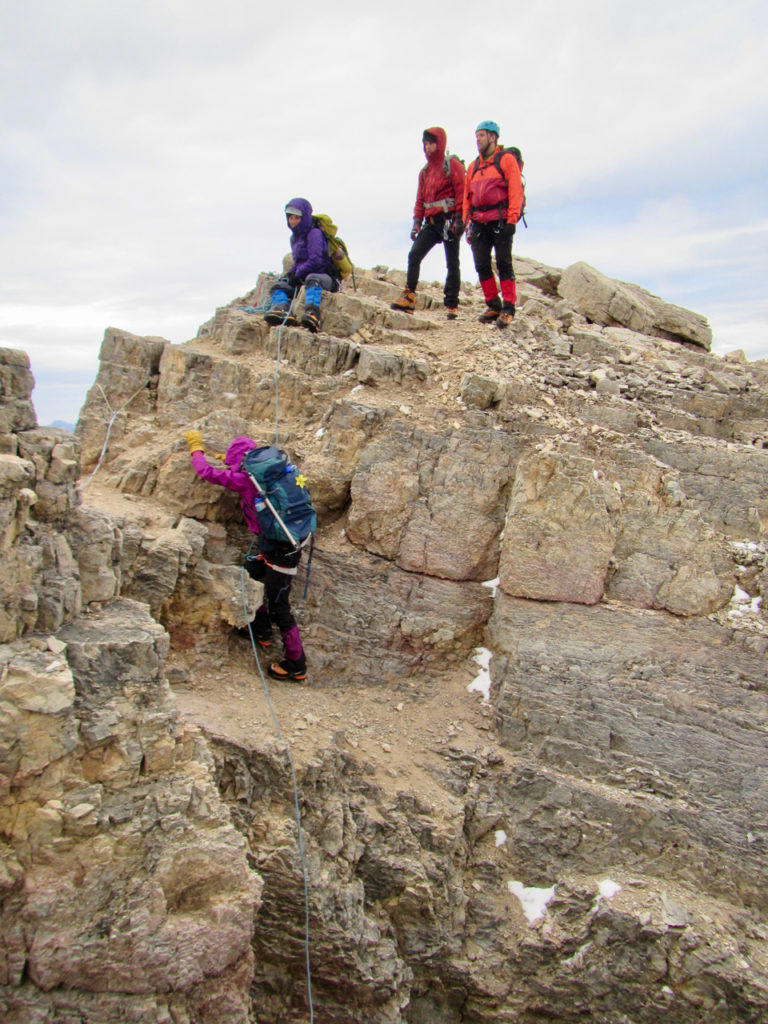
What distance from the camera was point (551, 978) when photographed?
23.5 feet

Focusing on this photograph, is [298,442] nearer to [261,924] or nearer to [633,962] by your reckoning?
[261,924]

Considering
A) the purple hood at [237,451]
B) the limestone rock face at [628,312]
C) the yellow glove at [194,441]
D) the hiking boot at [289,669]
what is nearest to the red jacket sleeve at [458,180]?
the limestone rock face at [628,312]

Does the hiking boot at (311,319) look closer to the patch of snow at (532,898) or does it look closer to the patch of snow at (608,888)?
the patch of snow at (532,898)

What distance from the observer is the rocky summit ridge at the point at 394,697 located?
5.03 meters

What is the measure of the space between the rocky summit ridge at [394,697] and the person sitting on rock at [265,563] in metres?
0.36

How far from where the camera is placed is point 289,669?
8.12 metres

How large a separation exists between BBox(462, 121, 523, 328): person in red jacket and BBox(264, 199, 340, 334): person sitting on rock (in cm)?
266

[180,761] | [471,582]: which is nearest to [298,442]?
[471,582]

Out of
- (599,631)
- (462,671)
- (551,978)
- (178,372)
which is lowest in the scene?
(551,978)

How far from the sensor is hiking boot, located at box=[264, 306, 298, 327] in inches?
406

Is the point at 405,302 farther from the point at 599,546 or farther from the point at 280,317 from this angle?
the point at 599,546

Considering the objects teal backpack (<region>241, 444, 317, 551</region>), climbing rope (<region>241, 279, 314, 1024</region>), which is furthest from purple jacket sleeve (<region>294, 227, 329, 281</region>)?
teal backpack (<region>241, 444, 317, 551</region>)

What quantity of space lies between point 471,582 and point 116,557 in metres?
4.98

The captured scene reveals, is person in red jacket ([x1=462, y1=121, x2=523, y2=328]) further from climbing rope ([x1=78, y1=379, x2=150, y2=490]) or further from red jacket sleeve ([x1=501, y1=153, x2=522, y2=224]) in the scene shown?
climbing rope ([x1=78, y1=379, x2=150, y2=490])
